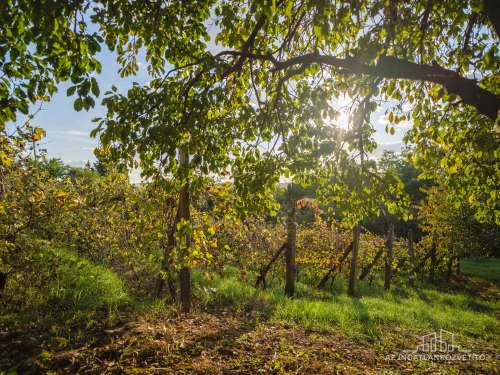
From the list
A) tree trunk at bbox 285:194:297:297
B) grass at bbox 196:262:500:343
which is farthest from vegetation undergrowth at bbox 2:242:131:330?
tree trunk at bbox 285:194:297:297

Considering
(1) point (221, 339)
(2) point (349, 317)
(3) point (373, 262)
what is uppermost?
(3) point (373, 262)

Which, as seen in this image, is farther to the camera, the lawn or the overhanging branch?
the lawn

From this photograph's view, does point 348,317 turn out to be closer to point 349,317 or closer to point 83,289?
point 349,317

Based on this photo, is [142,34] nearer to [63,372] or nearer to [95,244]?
[63,372]

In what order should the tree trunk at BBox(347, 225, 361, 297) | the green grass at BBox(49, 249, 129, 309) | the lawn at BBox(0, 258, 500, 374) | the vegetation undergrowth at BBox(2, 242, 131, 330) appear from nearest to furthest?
the lawn at BBox(0, 258, 500, 374) → the vegetation undergrowth at BBox(2, 242, 131, 330) → the green grass at BBox(49, 249, 129, 309) → the tree trunk at BBox(347, 225, 361, 297)

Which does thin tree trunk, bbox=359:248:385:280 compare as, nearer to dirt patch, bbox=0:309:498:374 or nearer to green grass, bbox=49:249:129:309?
dirt patch, bbox=0:309:498:374

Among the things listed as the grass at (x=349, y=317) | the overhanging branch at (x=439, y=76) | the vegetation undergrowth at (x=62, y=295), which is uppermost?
the overhanging branch at (x=439, y=76)

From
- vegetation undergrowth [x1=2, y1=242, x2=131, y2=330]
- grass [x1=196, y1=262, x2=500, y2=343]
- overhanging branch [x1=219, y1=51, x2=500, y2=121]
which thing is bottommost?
grass [x1=196, y1=262, x2=500, y2=343]

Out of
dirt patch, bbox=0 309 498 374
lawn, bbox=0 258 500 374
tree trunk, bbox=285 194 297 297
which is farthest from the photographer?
tree trunk, bbox=285 194 297 297

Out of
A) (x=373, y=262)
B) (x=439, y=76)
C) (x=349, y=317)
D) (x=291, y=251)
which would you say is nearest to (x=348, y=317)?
(x=349, y=317)

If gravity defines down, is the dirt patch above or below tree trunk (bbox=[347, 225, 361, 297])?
below

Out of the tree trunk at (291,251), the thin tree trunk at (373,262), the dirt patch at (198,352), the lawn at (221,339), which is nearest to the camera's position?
the dirt patch at (198,352)

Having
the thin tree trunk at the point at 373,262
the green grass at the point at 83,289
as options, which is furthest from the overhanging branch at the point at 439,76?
the thin tree trunk at the point at 373,262

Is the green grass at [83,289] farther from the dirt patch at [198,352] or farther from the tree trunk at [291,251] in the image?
the tree trunk at [291,251]
